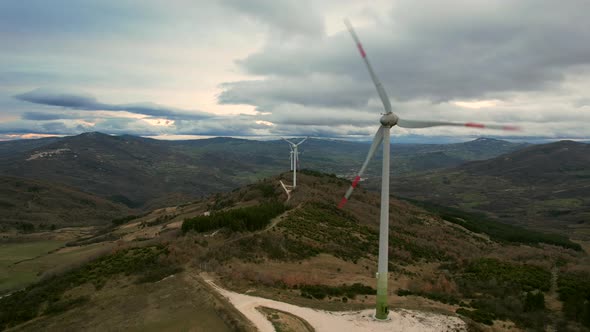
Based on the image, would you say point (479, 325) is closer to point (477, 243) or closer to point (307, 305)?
point (307, 305)

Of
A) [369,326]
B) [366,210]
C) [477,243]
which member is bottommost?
[477,243]

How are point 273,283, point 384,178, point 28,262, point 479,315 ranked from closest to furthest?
point 384,178, point 479,315, point 273,283, point 28,262

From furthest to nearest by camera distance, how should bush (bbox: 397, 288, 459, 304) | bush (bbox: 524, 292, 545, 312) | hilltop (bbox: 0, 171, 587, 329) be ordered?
bush (bbox: 397, 288, 459, 304) < bush (bbox: 524, 292, 545, 312) < hilltop (bbox: 0, 171, 587, 329)

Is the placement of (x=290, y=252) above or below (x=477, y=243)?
above

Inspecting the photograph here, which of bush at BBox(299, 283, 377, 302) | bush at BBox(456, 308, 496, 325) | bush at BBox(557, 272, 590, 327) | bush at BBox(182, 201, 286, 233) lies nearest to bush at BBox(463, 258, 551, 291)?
bush at BBox(557, 272, 590, 327)

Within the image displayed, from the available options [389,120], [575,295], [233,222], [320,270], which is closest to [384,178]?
[389,120]

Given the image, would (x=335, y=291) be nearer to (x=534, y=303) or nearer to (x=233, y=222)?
(x=534, y=303)

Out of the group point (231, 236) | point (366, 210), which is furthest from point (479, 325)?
point (366, 210)

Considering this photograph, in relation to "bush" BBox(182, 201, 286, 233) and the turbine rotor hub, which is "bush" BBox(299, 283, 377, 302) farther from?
"bush" BBox(182, 201, 286, 233)
